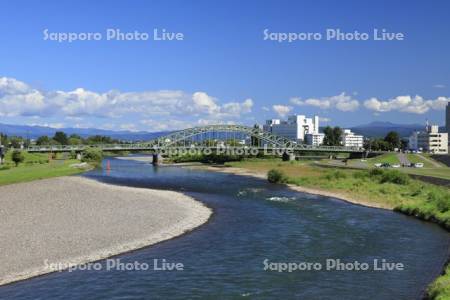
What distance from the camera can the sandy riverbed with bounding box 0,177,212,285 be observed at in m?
27.5

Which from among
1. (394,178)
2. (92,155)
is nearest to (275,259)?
(394,178)

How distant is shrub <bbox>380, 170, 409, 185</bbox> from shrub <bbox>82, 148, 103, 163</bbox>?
83290mm

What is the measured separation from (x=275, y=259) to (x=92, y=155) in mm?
109947

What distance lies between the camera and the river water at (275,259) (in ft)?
74.4

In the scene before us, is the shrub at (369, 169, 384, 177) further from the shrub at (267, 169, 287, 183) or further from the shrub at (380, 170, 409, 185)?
the shrub at (267, 169, 287, 183)

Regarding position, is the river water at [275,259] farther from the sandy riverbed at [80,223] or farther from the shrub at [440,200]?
the shrub at [440,200]

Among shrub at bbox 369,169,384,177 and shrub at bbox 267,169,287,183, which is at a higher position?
shrub at bbox 369,169,384,177

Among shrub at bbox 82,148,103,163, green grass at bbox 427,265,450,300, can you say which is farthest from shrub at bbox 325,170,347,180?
shrub at bbox 82,148,103,163

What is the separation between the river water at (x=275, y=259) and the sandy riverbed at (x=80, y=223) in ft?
5.28

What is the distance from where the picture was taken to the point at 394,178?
2464 inches

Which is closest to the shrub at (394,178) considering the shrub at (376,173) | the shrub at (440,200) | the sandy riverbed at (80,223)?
the shrub at (376,173)

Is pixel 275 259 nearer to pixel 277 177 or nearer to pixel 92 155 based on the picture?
pixel 277 177

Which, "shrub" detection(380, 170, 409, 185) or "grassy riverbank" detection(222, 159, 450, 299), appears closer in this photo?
"grassy riverbank" detection(222, 159, 450, 299)

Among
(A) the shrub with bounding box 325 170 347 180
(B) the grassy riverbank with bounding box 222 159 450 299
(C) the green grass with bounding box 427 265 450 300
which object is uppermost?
(A) the shrub with bounding box 325 170 347 180
